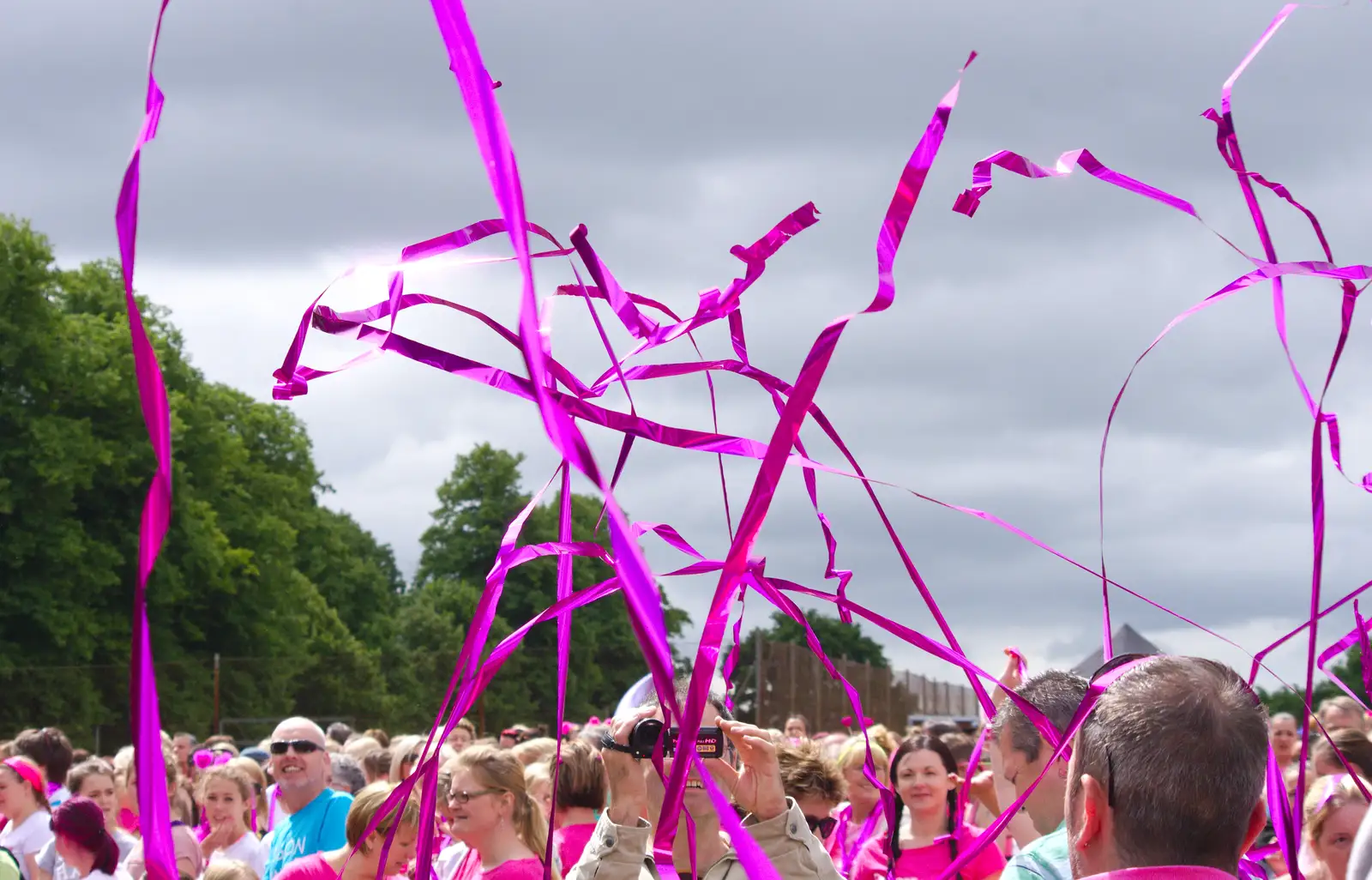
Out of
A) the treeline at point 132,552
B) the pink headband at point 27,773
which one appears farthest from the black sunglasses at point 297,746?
the treeline at point 132,552

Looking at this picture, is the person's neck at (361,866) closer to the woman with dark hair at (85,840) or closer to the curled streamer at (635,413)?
the woman with dark hair at (85,840)

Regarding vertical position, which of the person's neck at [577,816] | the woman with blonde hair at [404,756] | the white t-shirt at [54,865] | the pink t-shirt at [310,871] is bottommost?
the white t-shirt at [54,865]

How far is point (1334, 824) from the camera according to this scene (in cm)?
460

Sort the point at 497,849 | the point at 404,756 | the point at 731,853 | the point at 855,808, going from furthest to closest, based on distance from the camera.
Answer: the point at 404,756 < the point at 855,808 < the point at 497,849 < the point at 731,853

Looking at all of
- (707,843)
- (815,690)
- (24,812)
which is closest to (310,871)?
(707,843)

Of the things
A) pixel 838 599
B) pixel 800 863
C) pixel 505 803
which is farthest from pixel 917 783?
pixel 838 599

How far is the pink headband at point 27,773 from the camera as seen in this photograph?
7801 millimetres

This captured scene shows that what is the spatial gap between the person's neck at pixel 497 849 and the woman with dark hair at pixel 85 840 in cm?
196

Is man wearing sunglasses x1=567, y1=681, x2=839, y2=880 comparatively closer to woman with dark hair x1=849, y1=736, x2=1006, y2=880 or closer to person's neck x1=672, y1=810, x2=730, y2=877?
person's neck x1=672, y1=810, x2=730, y2=877

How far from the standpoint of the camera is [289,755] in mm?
6383

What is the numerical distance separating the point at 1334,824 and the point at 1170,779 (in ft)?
9.81

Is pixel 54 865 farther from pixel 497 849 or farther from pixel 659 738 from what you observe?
pixel 659 738

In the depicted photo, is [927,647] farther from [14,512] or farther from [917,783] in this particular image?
[14,512]

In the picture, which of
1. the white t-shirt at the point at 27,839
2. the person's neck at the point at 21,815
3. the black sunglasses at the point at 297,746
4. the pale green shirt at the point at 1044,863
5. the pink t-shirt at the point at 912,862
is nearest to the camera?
the pale green shirt at the point at 1044,863
